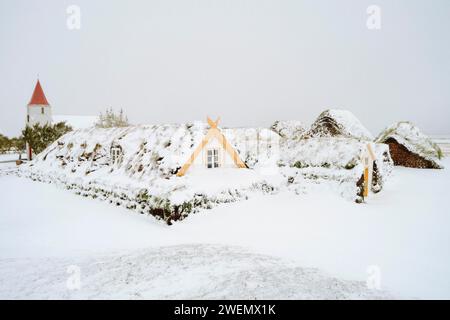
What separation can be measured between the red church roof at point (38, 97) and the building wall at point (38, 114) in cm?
77

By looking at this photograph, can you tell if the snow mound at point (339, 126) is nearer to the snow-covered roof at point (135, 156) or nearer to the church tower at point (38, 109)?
the snow-covered roof at point (135, 156)

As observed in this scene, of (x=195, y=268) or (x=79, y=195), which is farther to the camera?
(x=79, y=195)

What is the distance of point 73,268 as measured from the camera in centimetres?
657

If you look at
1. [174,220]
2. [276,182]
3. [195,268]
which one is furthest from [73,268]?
[276,182]

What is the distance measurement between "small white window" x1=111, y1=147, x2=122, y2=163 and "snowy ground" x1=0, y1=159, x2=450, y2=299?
267cm

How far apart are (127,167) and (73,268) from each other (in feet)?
24.1

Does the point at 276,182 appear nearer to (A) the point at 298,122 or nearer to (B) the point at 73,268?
Answer: (B) the point at 73,268

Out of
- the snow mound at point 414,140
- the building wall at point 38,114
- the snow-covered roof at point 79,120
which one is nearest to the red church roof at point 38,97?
the building wall at point 38,114

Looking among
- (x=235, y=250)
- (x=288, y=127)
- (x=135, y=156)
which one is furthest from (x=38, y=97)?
(x=235, y=250)

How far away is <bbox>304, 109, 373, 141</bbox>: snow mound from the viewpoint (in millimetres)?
23859

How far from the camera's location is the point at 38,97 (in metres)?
51.4

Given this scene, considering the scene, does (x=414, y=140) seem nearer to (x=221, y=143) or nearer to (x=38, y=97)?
(x=221, y=143)

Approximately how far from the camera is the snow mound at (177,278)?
5383 mm

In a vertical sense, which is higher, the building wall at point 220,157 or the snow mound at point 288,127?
the snow mound at point 288,127
